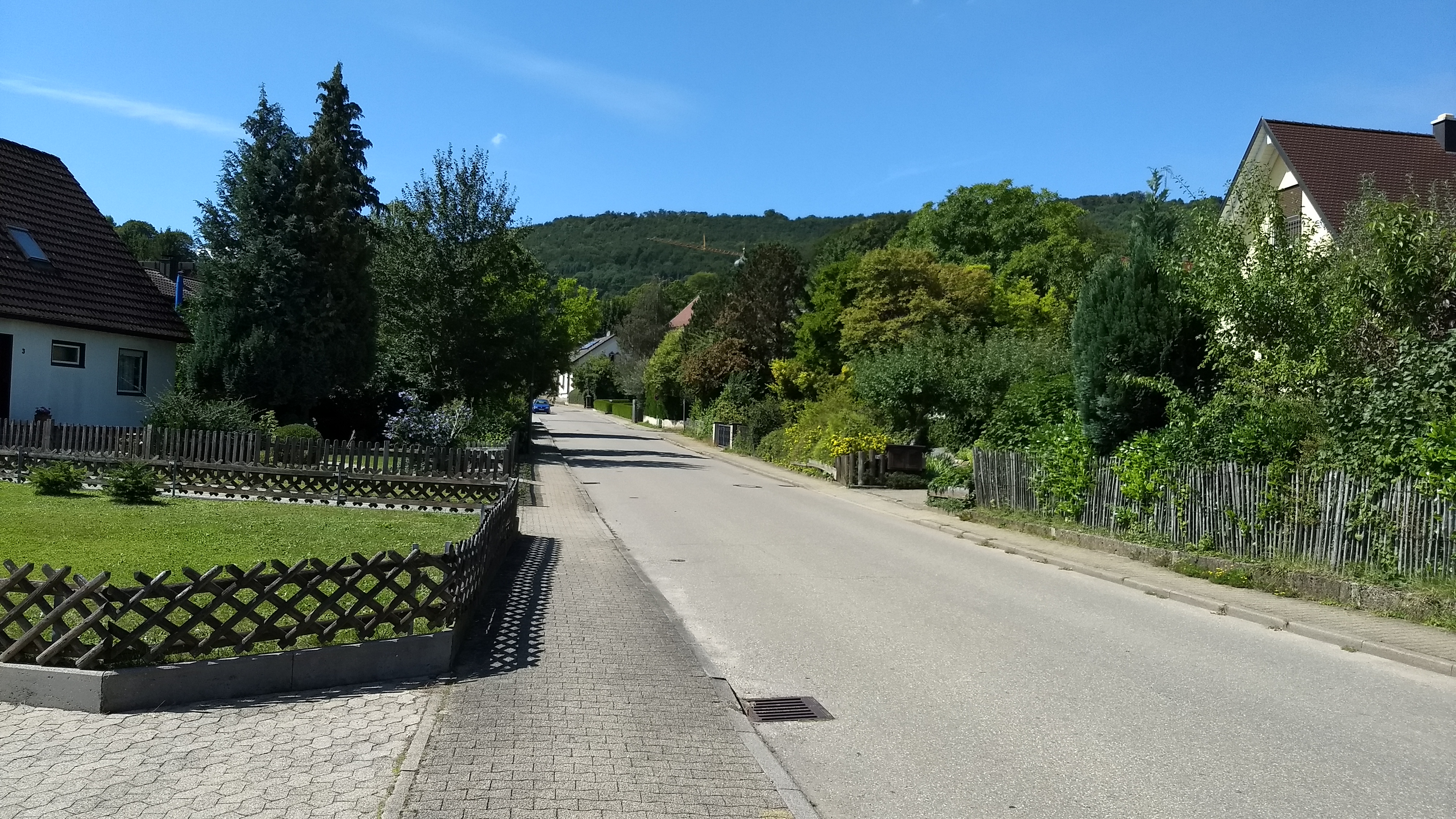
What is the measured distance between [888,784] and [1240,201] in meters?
14.4

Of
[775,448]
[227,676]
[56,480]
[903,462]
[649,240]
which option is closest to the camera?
[227,676]

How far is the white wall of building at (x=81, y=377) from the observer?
23234 mm

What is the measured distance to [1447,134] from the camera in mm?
26641

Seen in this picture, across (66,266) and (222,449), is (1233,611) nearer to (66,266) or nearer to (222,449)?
(222,449)

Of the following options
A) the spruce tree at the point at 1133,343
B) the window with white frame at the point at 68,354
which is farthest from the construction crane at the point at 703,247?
the spruce tree at the point at 1133,343

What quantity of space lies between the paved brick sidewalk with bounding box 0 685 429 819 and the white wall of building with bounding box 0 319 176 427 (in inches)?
755

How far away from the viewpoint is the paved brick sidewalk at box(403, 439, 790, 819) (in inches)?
204

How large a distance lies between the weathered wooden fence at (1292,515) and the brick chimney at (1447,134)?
58.3ft

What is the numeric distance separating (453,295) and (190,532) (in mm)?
20736

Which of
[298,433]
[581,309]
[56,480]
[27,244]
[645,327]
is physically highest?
[581,309]

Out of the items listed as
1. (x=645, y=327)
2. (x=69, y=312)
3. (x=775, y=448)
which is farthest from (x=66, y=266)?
(x=645, y=327)

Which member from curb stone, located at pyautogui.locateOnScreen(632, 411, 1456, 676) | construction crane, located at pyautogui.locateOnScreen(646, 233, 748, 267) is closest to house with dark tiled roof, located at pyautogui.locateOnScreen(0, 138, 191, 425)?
curb stone, located at pyautogui.locateOnScreen(632, 411, 1456, 676)

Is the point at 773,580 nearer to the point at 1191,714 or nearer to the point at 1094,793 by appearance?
the point at 1191,714

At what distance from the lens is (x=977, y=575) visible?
13352mm
